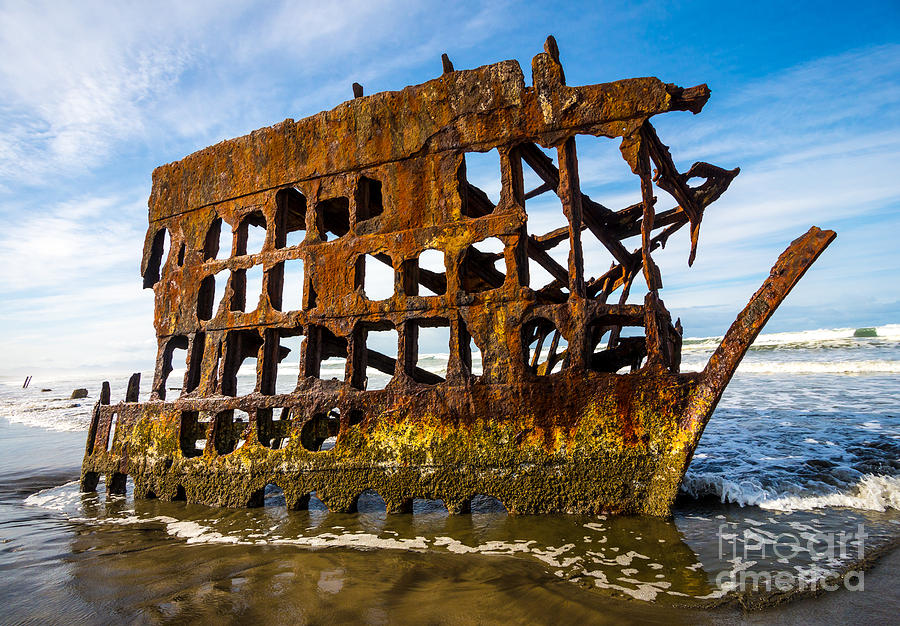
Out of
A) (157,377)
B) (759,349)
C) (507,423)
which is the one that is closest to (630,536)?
(507,423)

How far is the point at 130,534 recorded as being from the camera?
13.2 ft

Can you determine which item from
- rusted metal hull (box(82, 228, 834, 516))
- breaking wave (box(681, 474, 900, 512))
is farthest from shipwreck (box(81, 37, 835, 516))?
breaking wave (box(681, 474, 900, 512))

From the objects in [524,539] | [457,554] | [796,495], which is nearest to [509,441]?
[524,539]

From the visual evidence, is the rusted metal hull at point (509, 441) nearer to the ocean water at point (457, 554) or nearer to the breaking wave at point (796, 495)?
the ocean water at point (457, 554)

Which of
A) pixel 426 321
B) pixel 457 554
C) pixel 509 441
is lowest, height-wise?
pixel 457 554

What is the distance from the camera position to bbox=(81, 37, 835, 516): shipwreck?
3.41m

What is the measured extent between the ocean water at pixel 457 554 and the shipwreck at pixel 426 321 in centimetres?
26

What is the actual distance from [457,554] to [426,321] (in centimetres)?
183

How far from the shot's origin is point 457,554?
3.15m

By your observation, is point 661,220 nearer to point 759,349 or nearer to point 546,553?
point 546,553

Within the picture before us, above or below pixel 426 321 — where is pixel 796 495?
below

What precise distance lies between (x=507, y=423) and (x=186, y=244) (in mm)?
4047

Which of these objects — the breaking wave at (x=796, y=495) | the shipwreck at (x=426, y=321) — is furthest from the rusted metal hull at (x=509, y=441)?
the breaking wave at (x=796, y=495)

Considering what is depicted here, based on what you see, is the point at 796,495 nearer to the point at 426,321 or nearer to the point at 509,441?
the point at 509,441
